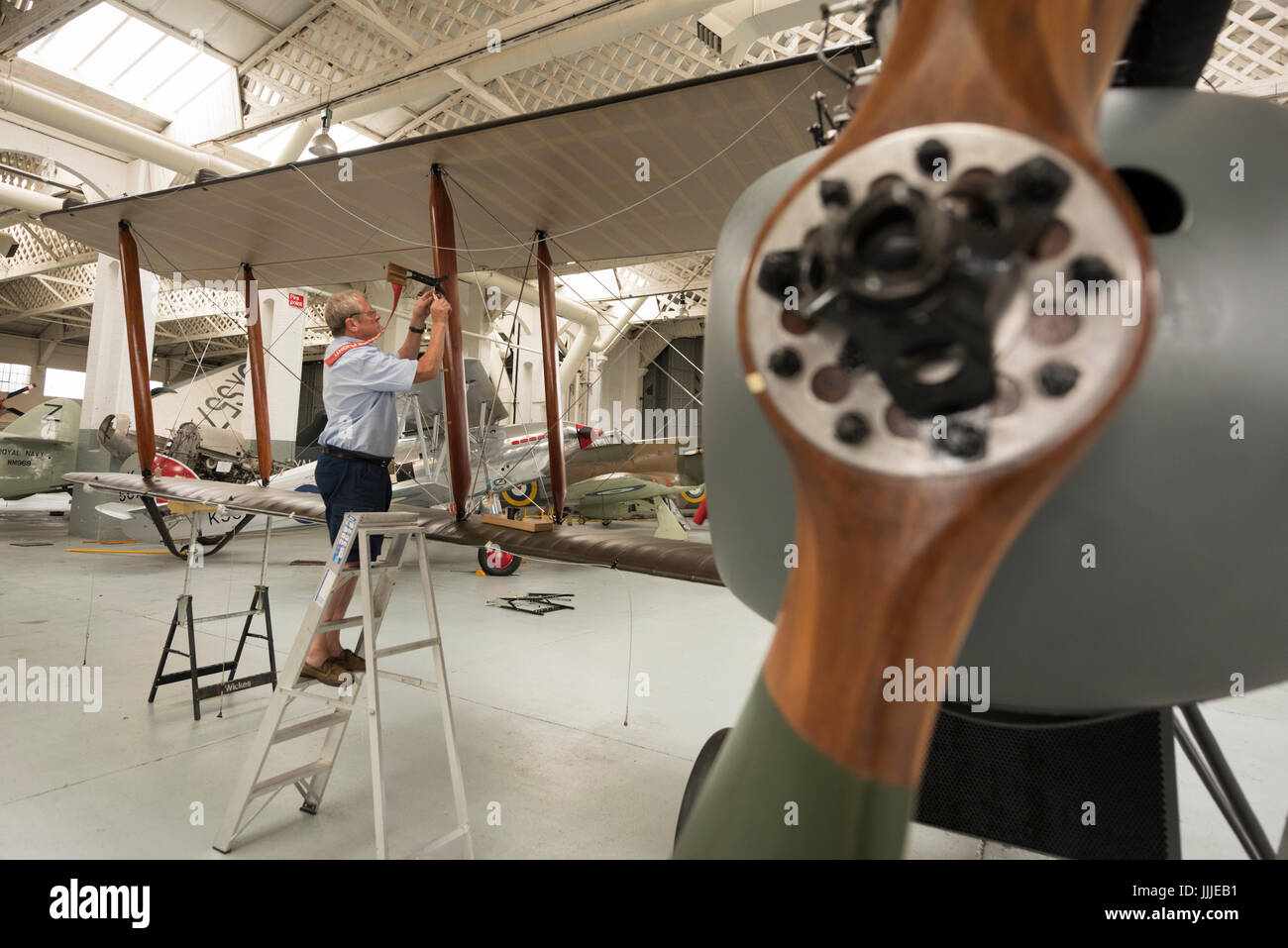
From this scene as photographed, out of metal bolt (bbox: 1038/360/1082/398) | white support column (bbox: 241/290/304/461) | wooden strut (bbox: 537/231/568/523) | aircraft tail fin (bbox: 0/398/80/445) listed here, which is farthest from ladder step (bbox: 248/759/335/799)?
aircraft tail fin (bbox: 0/398/80/445)

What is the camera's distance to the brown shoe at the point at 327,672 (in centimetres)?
266

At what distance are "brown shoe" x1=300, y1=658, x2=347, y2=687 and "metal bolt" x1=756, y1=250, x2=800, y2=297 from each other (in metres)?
2.72

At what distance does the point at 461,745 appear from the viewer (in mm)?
3279

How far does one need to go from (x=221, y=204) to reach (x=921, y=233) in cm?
586

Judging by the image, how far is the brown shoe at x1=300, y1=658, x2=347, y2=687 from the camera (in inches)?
105

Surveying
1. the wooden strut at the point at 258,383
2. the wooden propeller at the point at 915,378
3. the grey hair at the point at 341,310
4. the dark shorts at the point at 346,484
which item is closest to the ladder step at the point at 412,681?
the dark shorts at the point at 346,484

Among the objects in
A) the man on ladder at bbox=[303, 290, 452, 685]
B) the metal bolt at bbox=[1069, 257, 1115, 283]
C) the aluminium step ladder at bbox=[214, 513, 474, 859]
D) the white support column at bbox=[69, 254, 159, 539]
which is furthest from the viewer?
the white support column at bbox=[69, 254, 159, 539]

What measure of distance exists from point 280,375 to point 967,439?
53.1ft

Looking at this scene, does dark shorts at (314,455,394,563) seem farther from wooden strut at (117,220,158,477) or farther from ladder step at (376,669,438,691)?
wooden strut at (117,220,158,477)


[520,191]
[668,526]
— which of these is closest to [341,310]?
[520,191]

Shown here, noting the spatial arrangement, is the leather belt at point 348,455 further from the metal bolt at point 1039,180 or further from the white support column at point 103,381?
the white support column at point 103,381

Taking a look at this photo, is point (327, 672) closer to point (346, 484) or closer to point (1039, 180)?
point (346, 484)
